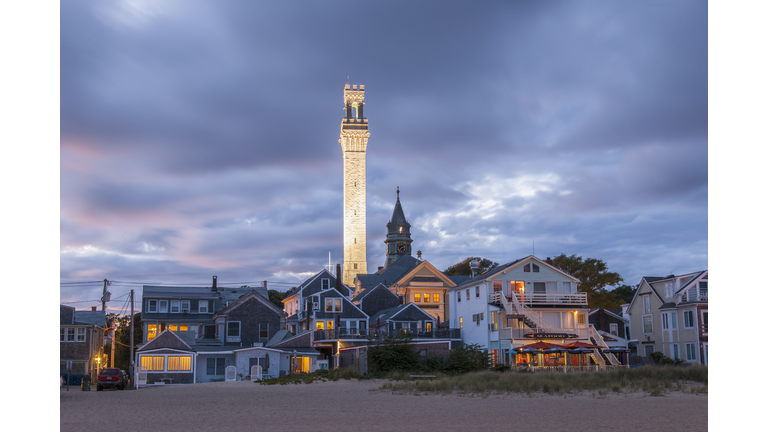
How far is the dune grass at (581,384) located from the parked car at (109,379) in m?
19.4

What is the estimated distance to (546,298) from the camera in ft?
175

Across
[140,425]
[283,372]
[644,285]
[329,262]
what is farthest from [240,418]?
[329,262]

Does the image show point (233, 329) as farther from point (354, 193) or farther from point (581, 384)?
point (354, 193)

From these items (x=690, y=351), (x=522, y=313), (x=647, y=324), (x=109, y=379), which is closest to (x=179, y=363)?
(x=109, y=379)

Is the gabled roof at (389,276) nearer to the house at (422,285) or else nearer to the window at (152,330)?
the house at (422,285)

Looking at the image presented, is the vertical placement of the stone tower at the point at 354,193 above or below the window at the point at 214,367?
above

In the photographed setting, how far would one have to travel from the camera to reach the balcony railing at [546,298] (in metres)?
52.1

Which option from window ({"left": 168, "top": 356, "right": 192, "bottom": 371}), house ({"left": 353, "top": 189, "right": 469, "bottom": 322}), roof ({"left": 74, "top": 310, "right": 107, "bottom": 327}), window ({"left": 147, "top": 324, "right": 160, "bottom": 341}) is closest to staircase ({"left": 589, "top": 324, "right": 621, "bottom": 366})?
house ({"left": 353, "top": 189, "right": 469, "bottom": 322})

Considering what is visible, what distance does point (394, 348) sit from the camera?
45.1m

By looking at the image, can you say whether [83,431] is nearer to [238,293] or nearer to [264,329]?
[264,329]

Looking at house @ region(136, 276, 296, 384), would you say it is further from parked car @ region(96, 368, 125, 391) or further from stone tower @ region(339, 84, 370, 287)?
stone tower @ region(339, 84, 370, 287)

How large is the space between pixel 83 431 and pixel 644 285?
51645 millimetres

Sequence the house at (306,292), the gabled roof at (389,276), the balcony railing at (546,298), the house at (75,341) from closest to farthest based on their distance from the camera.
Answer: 1. the balcony railing at (546,298)
2. the house at (75,341)
3. the house at (306,292)
4. the gabled roof at (389,276)

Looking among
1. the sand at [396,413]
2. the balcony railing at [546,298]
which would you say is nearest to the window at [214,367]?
the balcony railing at [546,298]
